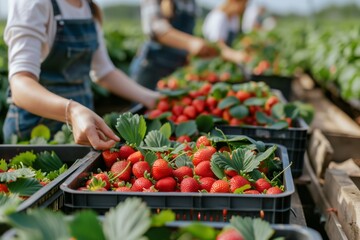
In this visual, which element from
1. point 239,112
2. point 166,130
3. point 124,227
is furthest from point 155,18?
point 124,227

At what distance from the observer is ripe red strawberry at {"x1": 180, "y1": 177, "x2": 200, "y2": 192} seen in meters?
1.64

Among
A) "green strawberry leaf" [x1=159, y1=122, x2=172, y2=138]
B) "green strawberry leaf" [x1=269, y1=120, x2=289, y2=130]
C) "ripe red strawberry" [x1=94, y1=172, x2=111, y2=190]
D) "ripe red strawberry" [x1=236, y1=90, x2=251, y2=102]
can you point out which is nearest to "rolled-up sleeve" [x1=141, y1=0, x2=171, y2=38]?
"ripe red strawberry" [x1=236, y1=90, x2=251, y2=102]

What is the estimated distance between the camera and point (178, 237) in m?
1.25

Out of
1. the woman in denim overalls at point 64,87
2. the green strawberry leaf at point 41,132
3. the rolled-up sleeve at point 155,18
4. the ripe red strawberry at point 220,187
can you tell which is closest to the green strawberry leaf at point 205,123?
the woman in denim overalls at point 64,87

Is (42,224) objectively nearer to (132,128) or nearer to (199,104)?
(132,128)

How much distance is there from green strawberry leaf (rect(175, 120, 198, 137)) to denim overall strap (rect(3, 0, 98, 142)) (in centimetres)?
71

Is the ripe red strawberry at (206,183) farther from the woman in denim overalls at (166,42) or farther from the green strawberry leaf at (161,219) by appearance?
the woman in denim overalls at (166,42)

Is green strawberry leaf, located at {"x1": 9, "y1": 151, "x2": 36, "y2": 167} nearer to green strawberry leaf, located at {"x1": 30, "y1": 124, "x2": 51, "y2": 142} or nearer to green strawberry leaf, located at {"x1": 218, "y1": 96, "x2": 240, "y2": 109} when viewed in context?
green strawberry leaf, located at {"x1": 30, "y1": 124, "x2": 51, "y2": 142}

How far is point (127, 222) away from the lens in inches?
44.5

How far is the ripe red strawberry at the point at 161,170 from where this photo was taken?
172 centimetres

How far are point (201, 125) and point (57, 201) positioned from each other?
1.01 m

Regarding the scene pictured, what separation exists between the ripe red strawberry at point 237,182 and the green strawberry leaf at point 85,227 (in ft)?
1.89

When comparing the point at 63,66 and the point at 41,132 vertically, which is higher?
the point at 63,66

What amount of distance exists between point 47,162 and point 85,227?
91cm
